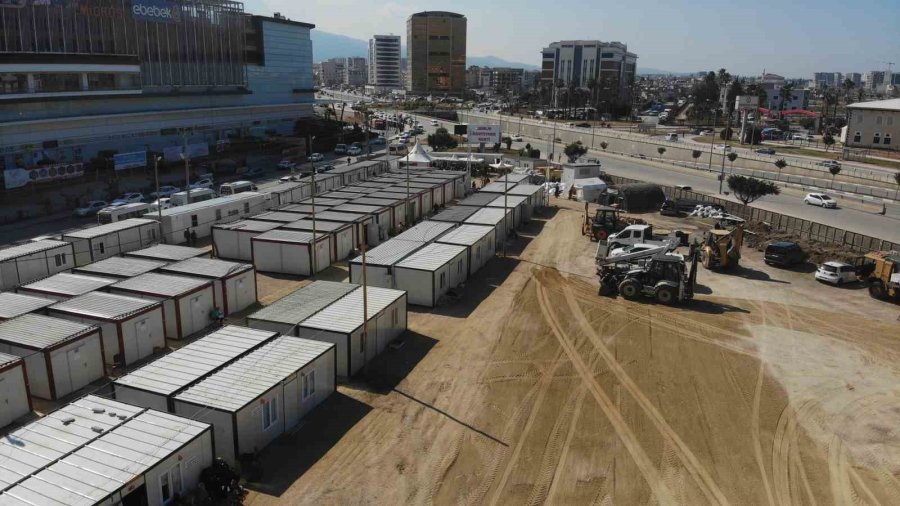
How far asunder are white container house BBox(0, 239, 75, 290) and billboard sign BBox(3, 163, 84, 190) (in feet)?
70.3

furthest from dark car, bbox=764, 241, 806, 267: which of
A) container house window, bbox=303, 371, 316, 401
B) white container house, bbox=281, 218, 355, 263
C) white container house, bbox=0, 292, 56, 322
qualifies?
white container house, bbox=0, 292, 56, 322

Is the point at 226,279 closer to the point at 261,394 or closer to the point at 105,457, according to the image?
the point at 261,394

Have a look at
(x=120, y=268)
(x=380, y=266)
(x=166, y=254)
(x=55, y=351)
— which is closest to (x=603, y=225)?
A: (x=380, y=266)

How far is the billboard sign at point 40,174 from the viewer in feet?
158

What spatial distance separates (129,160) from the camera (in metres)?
56.2

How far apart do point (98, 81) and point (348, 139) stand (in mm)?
33816

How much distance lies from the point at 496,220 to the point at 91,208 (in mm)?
28129

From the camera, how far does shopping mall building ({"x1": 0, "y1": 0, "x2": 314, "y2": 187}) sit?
5559 centimetres

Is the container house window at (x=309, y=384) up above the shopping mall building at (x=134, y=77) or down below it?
below

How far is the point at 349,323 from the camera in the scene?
2092cm

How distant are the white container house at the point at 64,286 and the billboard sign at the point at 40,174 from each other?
93.1 feet

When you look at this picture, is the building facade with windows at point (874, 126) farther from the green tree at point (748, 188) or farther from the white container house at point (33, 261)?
the white container house at point (33, 261)

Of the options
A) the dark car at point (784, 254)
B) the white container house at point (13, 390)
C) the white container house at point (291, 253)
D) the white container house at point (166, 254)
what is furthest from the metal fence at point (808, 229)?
the white container house at point (13, 390)

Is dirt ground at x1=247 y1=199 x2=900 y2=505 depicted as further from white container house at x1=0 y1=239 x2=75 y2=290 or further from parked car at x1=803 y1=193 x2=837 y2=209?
parked car at x1=803 y1=193 x2=837 y2=209
